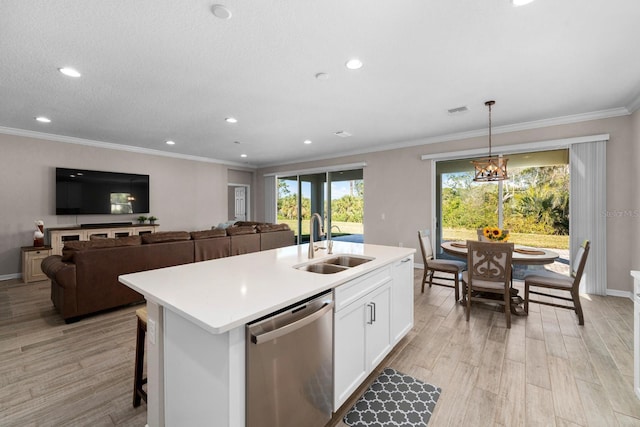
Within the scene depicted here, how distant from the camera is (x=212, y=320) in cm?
100

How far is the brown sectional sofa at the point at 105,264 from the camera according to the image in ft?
9.56

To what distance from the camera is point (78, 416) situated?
65.1 inches

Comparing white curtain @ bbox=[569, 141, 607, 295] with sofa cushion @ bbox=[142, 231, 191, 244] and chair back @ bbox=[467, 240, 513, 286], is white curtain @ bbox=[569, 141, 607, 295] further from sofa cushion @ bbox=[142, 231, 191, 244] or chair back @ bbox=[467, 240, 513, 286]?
sofa cushion @ bbox=[142, 231, 191, 244]

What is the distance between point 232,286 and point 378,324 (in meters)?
1.15

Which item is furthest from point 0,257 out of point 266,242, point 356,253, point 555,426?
point 555,426

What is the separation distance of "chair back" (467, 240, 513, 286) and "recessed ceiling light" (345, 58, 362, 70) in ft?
7.17

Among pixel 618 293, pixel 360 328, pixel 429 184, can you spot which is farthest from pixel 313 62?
pixel 618 293

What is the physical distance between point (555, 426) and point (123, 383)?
2.84 metres

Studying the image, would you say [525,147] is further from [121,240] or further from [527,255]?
[121,240]

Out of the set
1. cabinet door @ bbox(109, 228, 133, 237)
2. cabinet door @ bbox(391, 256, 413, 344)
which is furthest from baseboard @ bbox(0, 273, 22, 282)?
cabinet door @ bbox(391, 256, 413, 344)

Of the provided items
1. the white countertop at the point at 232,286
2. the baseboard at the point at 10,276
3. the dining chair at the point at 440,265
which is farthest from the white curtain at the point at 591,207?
the baseboard at the point at 10,276

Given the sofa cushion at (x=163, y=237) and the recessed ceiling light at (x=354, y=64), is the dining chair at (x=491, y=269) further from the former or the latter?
the sofa cushion at (x=163, y=237)

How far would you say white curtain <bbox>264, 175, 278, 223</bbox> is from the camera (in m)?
8.24

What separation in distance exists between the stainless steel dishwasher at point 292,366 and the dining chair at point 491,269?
219cm
